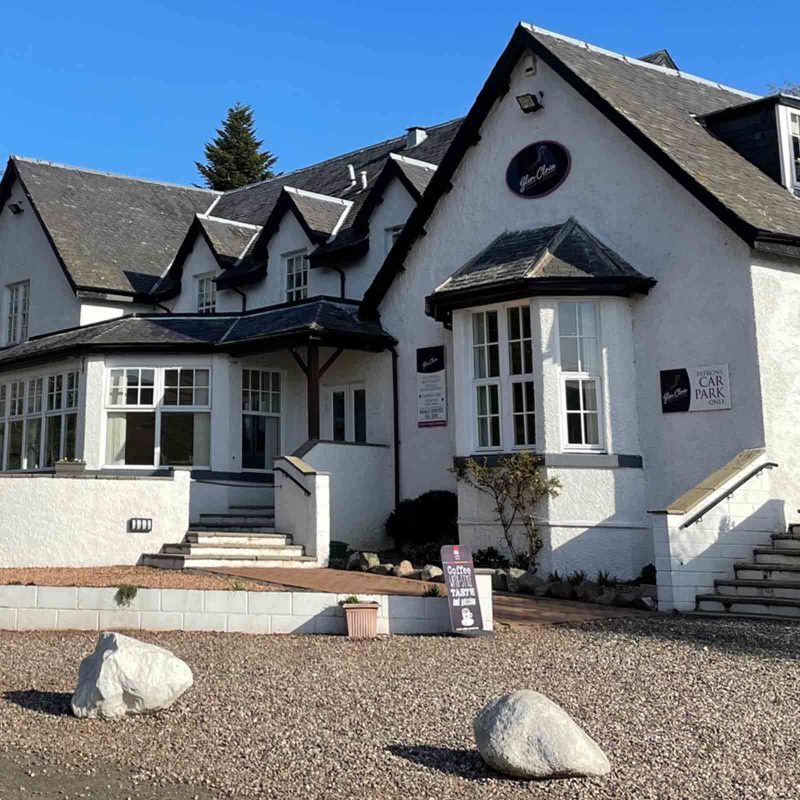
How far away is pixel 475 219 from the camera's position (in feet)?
60.5

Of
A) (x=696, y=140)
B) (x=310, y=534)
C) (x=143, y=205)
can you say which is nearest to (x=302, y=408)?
(x=310, y=534)

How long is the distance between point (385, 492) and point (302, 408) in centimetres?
312

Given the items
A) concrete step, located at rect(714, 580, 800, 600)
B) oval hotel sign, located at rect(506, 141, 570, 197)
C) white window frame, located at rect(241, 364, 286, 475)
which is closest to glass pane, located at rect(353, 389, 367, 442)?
white window frame, located at rect(241, 364, 286, 475)

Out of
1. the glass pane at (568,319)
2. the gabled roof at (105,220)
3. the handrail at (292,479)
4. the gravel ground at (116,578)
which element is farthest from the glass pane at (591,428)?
the gabled roof at (105,220)

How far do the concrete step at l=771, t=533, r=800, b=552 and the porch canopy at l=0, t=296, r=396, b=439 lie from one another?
28.0ft

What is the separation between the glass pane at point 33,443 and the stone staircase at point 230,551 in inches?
225

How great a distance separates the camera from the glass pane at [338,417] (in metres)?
20.4

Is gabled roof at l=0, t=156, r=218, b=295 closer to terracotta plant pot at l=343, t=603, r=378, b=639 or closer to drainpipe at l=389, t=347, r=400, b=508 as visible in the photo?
drainpipe at l=389, t=347, r=400, b=508

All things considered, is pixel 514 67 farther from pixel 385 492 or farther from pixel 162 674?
pixel 162 674

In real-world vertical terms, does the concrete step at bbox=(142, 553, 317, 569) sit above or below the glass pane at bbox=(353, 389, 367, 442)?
below

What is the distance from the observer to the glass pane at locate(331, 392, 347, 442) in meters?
20.4

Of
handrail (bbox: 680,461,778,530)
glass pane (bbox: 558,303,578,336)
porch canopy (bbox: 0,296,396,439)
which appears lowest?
handrail (bbox: 680,461,778,530)

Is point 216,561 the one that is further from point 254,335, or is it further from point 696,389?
point 696,389

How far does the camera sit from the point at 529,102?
17484 millimetres
